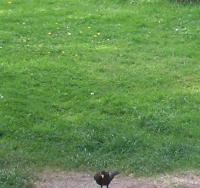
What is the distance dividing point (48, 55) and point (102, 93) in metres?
2.15

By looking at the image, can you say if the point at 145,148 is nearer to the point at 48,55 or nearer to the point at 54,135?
the point at 54,135

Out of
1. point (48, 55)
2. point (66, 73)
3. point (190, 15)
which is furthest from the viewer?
point (190, 15)

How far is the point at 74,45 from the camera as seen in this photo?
12680 mm

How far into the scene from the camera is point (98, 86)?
1070cm

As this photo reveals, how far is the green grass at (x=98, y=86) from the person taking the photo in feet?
27.8

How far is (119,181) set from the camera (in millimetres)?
7809

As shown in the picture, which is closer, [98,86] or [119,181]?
[119,181]

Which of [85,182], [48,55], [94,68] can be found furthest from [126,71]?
[85,182]

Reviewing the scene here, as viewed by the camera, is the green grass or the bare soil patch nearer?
the bare soil patch

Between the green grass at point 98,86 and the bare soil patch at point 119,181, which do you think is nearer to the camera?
the bare soil patch at point 119,181

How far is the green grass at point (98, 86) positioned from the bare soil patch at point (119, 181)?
188 millimetres

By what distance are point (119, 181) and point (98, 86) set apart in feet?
10.2

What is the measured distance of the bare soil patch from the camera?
7637 mm

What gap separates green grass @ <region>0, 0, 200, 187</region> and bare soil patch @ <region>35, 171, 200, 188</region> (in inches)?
7.4
